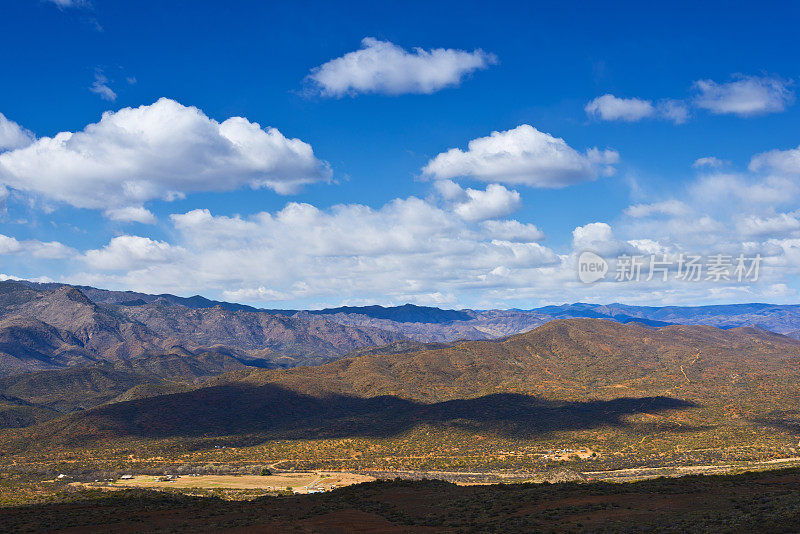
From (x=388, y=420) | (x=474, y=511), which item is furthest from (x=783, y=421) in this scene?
(x=474, y=511)

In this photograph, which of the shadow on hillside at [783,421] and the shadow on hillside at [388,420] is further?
the shadow on hillside at [388,420]

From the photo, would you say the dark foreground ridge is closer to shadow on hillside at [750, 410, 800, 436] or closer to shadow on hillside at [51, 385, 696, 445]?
shadow on hillside at [750, 410, 800, 436]

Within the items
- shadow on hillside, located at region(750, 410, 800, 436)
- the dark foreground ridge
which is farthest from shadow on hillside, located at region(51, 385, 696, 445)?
the dark foreground ridge

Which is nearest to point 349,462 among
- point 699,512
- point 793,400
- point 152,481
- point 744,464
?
point 152,481

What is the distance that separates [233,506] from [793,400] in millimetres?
175158

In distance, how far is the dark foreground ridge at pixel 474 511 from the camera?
134ft

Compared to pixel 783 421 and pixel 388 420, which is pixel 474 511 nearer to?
pixel 388 420

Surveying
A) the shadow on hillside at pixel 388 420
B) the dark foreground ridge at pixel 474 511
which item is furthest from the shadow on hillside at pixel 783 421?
the dark foreground ridge at pixel 474 511

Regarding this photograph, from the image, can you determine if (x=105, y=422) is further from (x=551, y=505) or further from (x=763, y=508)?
(x=763, y=508)

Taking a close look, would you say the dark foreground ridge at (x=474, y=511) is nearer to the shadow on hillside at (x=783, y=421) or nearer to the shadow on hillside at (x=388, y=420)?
the shadow on hillside at (x=783, y=421)

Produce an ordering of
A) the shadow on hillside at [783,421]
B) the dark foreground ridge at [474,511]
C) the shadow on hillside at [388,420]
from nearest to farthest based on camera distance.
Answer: the dark foreground ridge at [474,511], the shadow on hillside at [783,421], the shadow on hillside at [388,420]

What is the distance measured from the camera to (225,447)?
159 meters

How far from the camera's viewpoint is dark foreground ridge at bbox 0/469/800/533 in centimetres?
4072

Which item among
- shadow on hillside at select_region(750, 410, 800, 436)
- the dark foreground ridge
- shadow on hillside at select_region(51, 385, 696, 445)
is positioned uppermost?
the dark foreground ridge
